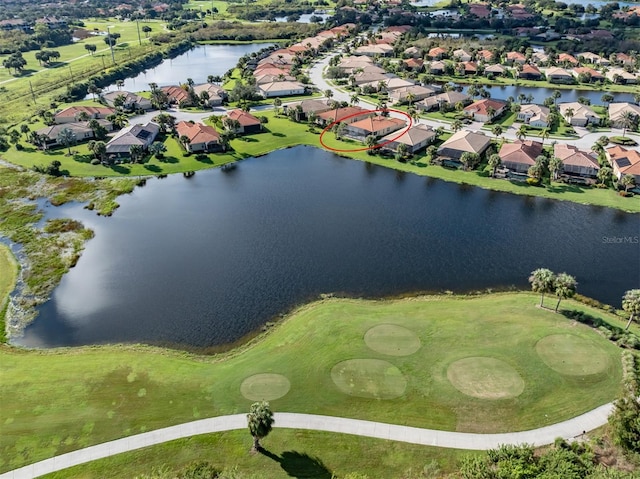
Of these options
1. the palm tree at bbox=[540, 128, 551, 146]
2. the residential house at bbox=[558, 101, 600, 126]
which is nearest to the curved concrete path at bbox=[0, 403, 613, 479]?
the palm tree at bbox=[540, 128, 551, 146]

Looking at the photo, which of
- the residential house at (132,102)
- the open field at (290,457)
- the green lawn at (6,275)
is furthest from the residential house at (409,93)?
the open field at (290,457)

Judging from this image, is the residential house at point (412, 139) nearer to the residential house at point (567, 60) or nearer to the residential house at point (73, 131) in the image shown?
the residential house at point (73, 131)

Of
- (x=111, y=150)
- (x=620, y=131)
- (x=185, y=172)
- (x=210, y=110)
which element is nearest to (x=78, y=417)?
(x=185, y=172)

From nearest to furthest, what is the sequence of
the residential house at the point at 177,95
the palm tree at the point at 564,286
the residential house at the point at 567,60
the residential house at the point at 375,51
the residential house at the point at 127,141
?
the palm tree at the point at 564,286 → the residential house at the point at 127,141 → the residential house at the point at 177,95 → the residential house at the point at 567,60 → the residential house at the point at 375,51

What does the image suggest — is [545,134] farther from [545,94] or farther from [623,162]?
[545,94]

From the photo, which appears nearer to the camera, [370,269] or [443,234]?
[370,269]

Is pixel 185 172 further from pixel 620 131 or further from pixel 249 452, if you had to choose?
pixel 620 131

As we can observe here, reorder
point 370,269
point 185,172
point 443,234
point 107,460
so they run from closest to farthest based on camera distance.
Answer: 1. point 107,460
2. point 370,269
3. point 443,234
4. point 185,172

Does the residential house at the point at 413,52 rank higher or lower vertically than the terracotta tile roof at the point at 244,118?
higher
